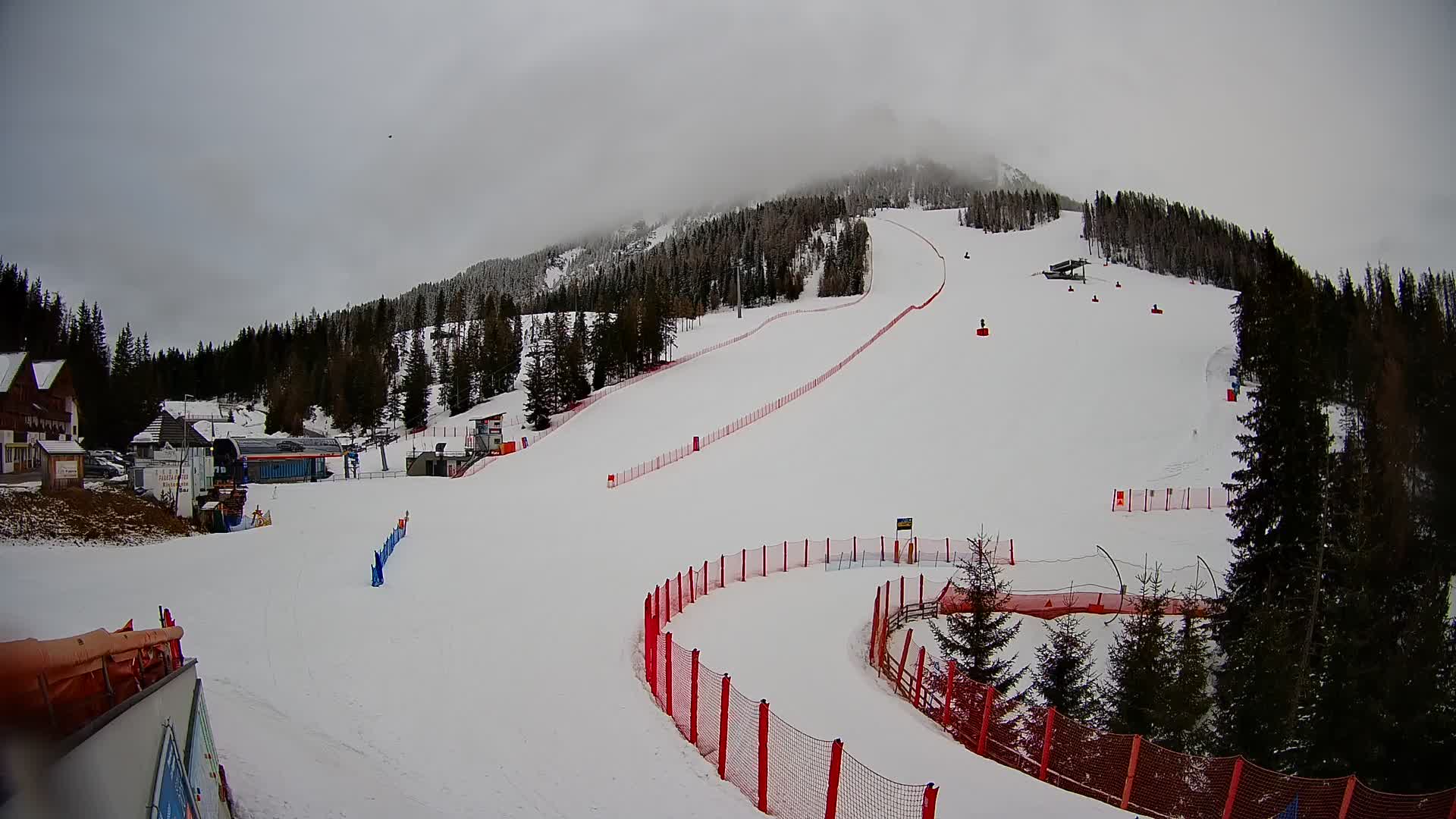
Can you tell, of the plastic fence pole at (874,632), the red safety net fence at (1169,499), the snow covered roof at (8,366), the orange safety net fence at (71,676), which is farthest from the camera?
the red safety net fence at (1169,499)

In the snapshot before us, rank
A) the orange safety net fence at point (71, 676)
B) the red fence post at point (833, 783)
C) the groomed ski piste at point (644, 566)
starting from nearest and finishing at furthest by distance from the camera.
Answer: the orange safety net fence at point (71, 676)
the red fence post at point (833, 783)
the groomed ski piste at point (644, 566)

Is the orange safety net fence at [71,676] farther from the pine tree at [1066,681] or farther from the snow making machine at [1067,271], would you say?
the snow making machine at [1067,271]

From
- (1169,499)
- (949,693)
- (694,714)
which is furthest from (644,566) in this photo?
(1169,499)

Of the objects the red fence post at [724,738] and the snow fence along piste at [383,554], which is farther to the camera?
the snow fence along piste at [383,554]

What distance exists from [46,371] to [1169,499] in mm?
36226

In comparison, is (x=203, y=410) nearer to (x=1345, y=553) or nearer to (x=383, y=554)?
(x=383, y=554)

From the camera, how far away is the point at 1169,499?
103 feet

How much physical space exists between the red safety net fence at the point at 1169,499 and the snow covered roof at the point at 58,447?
109 ft

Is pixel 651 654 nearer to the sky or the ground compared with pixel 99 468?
nearer to the ground

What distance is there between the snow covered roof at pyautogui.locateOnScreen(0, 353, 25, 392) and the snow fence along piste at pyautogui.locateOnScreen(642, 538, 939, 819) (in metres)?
7.00

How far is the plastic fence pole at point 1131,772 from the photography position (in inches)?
340

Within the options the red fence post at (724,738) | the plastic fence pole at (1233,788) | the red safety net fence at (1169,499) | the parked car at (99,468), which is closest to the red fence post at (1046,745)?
the plastic fence pole at (1233,788)

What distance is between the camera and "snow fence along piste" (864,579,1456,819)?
7844mm

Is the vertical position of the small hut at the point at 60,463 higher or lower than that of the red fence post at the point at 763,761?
higher
